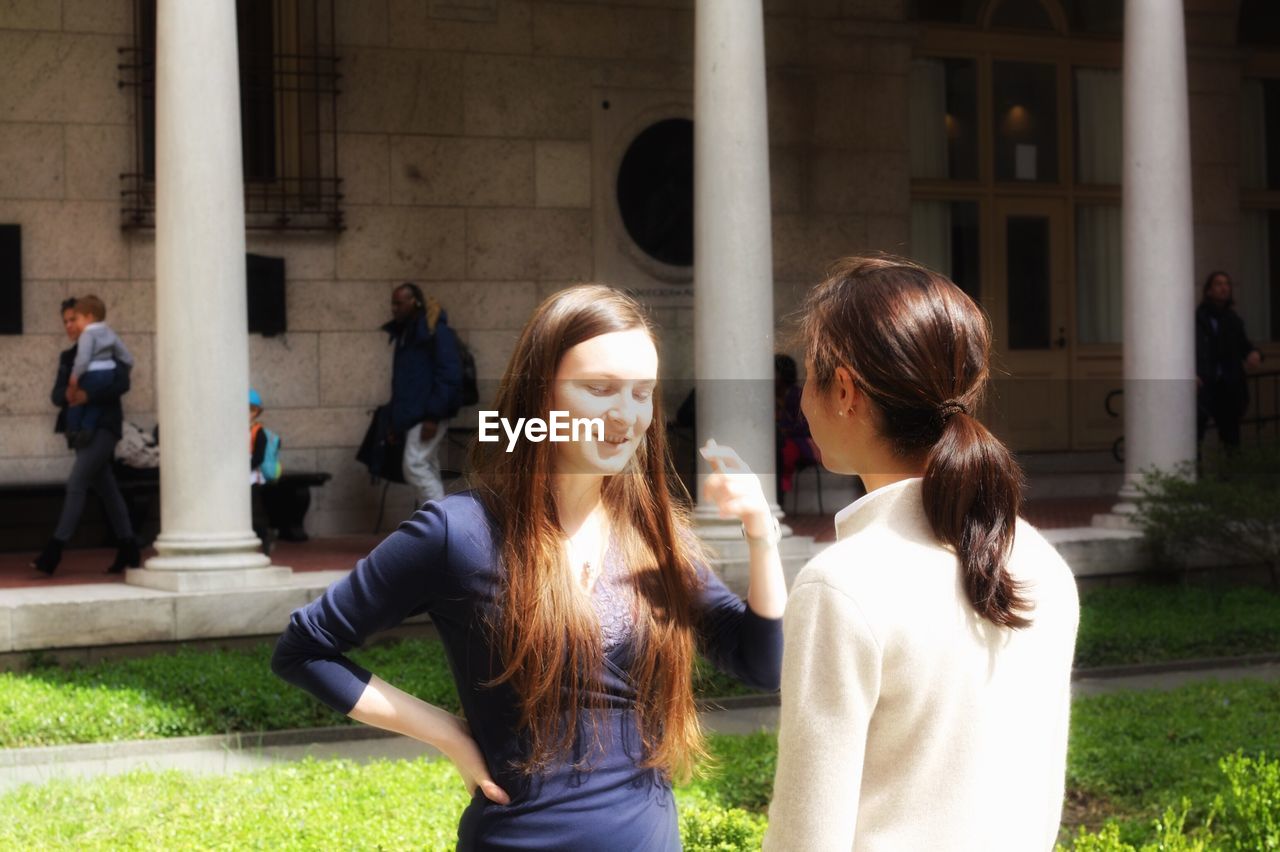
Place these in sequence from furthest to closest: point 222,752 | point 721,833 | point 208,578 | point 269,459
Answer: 1. point 269,459
2. point 208,578
3. point 222,752
4. point 721,833

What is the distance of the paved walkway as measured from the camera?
7980mm

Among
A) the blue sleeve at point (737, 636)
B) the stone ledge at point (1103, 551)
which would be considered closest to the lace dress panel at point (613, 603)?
the blue sleeve at point (737, 636)

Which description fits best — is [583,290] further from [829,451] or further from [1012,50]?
[1012,50]

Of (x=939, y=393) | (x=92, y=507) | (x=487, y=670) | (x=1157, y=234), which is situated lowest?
(x=92, y=507)

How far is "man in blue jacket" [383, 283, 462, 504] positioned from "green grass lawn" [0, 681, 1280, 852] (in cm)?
561

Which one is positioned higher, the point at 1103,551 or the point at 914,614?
the point at 914,614

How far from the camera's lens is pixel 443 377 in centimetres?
1294

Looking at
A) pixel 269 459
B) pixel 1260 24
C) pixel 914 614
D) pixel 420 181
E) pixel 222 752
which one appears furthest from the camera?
pixel 1260 24

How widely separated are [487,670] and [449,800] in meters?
3.85

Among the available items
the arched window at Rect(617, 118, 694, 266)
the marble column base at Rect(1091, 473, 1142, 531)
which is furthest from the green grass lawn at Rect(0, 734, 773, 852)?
the arched window at Rect(617, 118, 694, 266)

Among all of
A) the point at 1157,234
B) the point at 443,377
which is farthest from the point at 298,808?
the point at 1157,234

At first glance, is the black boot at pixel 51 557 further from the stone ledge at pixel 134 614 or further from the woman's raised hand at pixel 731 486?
the woman's raised hand at pixel 731 486

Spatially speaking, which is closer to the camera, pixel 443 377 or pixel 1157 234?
pixel 443 377

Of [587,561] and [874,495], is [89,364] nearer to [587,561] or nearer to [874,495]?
[587,561]
